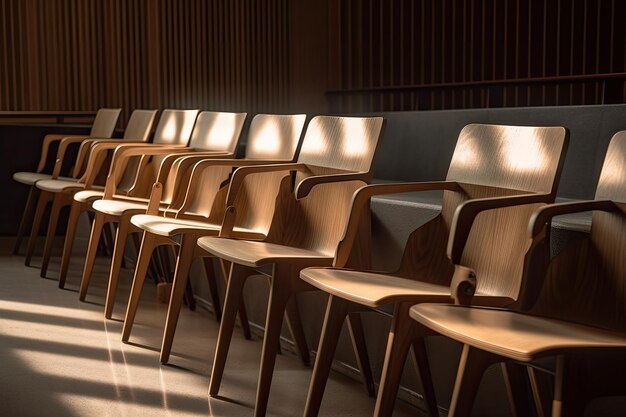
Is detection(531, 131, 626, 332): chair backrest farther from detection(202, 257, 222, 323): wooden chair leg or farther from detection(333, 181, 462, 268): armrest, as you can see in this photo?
detection(202, 257, 222, 323): wooden chair leg

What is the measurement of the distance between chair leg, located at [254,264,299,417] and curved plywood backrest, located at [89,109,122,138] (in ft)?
11.9

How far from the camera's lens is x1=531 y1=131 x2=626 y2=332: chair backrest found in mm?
2270

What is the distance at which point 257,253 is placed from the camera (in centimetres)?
307

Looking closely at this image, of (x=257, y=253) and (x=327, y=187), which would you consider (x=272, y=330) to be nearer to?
(x=257, y=253)

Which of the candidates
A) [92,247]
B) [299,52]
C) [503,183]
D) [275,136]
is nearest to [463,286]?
[503,183]

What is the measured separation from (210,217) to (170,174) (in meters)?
0.67

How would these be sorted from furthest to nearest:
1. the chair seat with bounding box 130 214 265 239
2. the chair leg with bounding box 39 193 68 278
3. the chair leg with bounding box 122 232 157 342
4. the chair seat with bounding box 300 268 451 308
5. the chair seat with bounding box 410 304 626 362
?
the chair leg with bounding box 39 193 68 278 < the chair leg with bounding box 122 232 157 342 < the chair seat with bounding box 130 214 265 239 < the chair seat with bounding box 300 268 451 308 < the chair seat with bounding box 410 304 626 362

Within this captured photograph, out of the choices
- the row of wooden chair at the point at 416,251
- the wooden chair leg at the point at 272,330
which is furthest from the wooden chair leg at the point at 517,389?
the wooden chair leg at the point at 272,330

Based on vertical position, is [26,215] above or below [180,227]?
below

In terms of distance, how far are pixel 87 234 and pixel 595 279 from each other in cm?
552

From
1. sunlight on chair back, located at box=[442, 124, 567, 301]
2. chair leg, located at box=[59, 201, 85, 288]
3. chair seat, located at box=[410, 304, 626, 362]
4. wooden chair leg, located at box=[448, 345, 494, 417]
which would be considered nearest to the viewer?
chair seat, located at box=[410, 304, 626, 362]

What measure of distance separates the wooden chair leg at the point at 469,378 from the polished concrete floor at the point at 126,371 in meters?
0.97

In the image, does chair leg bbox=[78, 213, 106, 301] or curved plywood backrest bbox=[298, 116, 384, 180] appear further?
chair leg bbox=[78, 213, 106, 301]

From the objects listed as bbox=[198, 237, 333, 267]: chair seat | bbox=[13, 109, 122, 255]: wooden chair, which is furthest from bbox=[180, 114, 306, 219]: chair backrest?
bbox=[13, 109, 122, 255]: wooden chair
